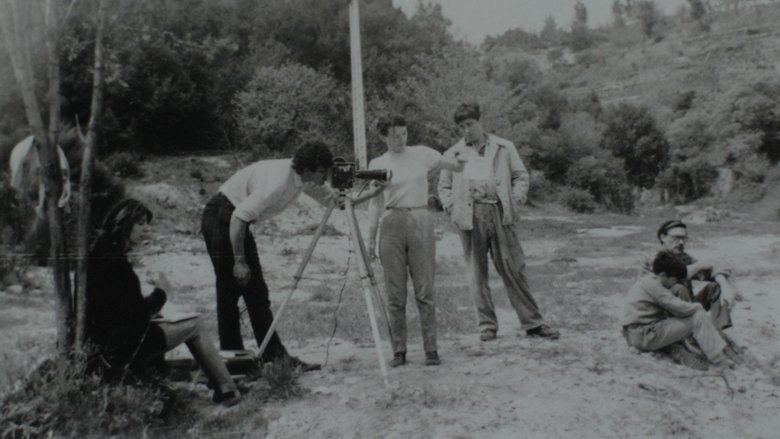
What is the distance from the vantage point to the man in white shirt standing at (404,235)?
4844 millimetres

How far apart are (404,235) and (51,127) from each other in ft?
7.74

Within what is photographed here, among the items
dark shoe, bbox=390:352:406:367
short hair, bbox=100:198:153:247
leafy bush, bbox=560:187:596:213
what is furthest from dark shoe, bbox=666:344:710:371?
leafy bush, bbox=560:187:596:213

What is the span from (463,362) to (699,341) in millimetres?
1792

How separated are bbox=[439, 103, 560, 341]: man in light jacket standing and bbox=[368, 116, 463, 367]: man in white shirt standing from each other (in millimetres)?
739

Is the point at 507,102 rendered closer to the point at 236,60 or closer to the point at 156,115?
the point at 236,60

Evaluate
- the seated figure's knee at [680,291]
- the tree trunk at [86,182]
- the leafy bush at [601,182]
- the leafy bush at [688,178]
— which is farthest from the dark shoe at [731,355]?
the leafy bush at [601,182]

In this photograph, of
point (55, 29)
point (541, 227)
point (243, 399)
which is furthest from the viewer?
point (541, 227)

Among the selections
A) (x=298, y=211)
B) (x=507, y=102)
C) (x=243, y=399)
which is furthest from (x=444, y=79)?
(x=243, y=399)

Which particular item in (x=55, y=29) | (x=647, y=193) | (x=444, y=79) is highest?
(x=444, y=79)

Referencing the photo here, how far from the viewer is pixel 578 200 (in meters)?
28.4

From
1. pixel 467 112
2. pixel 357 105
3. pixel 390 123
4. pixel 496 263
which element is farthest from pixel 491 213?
pixel 357 105

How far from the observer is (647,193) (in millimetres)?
34031

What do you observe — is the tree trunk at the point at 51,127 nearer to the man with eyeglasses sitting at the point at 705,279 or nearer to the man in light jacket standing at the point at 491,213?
the man in light jacket standing at the point at 491,213

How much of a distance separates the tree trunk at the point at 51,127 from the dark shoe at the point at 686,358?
4178mm
